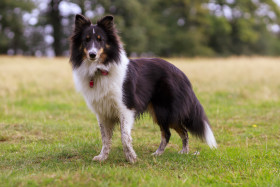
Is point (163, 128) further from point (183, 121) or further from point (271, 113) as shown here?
point (271, 113)

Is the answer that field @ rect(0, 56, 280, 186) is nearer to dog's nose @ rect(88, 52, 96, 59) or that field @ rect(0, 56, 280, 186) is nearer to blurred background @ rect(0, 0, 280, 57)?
dog's nose @ rect(88, 52, 96, 59)

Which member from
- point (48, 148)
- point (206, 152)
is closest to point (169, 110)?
point (206, 152)

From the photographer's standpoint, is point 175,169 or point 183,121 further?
point 183,121

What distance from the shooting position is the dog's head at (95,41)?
4500mm

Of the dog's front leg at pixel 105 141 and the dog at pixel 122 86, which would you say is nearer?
the dog at pixel 122 86

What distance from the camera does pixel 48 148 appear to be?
17.5ft

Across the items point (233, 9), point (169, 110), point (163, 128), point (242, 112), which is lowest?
point (242, 112)

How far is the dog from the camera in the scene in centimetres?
456

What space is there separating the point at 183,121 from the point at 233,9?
132 feet

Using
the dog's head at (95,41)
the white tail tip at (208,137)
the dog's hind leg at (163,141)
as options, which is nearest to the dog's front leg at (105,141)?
the dog's hind leg at (163,141)

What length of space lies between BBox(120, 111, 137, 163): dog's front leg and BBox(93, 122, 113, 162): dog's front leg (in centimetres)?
40

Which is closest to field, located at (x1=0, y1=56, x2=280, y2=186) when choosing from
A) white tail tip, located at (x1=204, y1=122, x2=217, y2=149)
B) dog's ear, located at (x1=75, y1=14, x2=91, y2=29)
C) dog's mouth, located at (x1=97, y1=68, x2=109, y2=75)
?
white tail tip, located at (x1=204, y1=122, x2=217, y2=149)

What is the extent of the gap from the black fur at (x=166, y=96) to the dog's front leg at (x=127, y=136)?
243 mm

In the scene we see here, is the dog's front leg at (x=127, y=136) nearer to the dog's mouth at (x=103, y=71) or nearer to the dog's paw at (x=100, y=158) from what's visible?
the dog's paw at (x=100, y=158)
